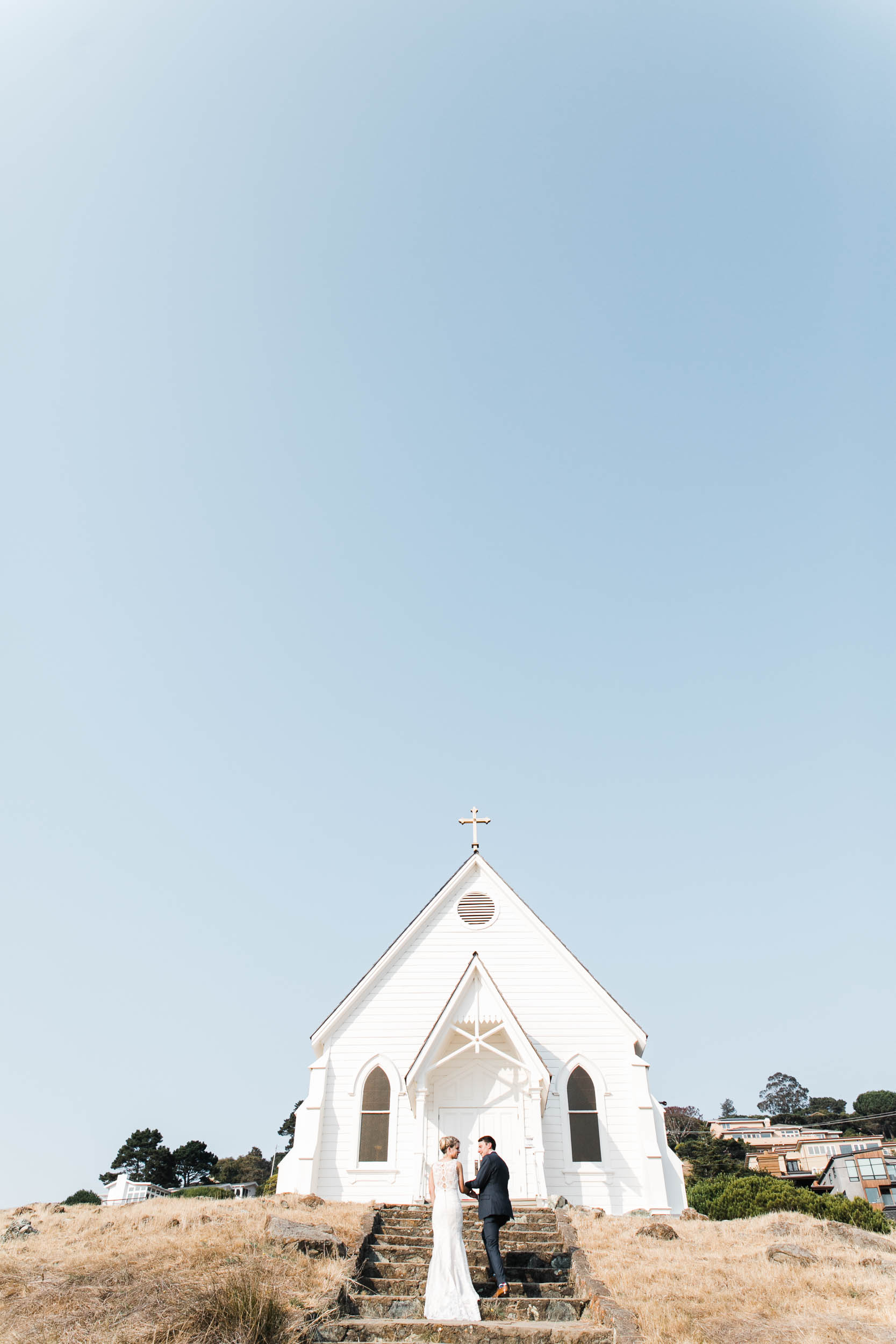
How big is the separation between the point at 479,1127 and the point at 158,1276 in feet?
37.4

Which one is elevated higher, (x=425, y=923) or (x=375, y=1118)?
(x=425, y=923)

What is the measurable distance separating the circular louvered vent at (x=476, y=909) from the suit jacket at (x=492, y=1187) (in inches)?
494

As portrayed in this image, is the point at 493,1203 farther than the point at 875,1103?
No

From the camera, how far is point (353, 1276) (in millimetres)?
11031

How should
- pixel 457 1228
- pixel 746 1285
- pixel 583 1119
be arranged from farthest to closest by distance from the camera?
pixel 583 1119 → pixel 746 1285 → pixel 457 1228

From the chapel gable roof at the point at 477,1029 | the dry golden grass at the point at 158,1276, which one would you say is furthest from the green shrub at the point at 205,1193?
the dry golden grass at the point at 158,1276

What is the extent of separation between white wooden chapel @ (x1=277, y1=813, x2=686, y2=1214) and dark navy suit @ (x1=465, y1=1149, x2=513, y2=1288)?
8.96 m

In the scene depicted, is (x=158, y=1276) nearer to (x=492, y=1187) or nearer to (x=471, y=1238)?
(x=492, y=1187)

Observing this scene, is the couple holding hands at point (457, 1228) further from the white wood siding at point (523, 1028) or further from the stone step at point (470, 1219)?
the white wood siding at point (523, 1028)

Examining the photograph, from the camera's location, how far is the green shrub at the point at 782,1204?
21594 mm

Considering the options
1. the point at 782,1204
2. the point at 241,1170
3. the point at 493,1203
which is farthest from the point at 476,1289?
the point at 241,1170

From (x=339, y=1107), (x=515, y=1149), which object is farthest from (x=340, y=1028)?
(x=515, y=1149)

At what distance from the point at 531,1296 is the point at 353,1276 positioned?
2.35m

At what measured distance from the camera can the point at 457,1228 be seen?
9.85 metres
